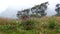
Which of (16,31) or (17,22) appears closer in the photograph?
(16,31)

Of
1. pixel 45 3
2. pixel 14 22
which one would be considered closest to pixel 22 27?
pixel 14 22

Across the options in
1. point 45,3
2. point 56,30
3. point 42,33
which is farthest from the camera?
point 45,3

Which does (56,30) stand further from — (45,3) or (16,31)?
(45,3)

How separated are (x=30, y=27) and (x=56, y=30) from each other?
1030mm

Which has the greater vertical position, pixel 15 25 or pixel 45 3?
pixel 45 3

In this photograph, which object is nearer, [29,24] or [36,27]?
[36,27]

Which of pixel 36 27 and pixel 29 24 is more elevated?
pixel 29 24

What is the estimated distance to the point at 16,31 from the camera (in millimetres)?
7926

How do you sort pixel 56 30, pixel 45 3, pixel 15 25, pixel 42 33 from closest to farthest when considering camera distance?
pixel 42 33
pixel 56 30
pixel 15 25
pixel 45 3

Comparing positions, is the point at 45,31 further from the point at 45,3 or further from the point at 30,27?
the point at 45,3

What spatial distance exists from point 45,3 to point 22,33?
35103mm

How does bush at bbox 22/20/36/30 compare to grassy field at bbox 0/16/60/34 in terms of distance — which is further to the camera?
bush at bbox 22/20/36/30

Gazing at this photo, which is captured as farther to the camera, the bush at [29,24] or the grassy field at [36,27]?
the bush at [29,24]

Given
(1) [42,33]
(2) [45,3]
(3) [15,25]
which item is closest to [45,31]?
(1) [42,33]
